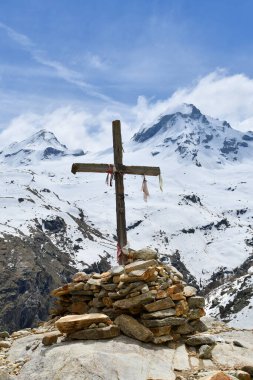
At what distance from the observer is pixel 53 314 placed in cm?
1912

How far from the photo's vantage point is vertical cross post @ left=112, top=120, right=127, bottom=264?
1831 cm

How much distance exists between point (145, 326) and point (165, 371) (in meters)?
2.23

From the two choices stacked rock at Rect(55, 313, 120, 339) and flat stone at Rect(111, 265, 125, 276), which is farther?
flat stone at Rect(111, 265, 125, 276)

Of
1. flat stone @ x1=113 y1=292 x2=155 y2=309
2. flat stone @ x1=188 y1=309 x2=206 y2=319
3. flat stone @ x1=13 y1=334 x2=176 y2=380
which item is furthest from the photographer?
flat stone @ x1=188 y1=309 x2=206 y2=319

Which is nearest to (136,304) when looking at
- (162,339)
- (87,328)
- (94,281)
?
(162,339)

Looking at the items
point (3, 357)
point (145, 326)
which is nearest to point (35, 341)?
point (3, 357)

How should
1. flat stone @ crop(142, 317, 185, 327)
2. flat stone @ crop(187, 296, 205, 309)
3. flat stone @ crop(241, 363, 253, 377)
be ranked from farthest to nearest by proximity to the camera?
flat stone @ crop(187, 296, 205, 309) → flat stone @ crop(142, 317, 185, 327) → flat stone @ crop(241, 363, 253, 377)

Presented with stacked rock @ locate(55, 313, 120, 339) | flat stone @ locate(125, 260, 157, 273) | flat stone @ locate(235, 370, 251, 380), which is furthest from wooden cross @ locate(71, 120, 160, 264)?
flat stone @ locate(235, 370, 251, 380)

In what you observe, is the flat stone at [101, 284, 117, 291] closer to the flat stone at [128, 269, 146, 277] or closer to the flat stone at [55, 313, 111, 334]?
the flat stone at [128, 269, 146, 277]

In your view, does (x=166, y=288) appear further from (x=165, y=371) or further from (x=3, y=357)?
(x=3, y=357)

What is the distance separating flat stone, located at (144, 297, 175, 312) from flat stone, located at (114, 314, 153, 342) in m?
0.57

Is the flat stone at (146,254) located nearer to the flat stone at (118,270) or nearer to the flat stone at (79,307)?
the flat stone at (118,270)

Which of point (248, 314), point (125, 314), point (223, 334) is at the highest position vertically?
point (125, 314)

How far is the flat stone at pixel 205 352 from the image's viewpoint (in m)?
14.5
